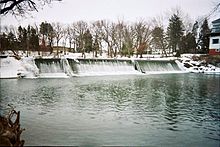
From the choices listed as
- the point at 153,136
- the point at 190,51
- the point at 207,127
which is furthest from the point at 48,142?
the point at 190,51

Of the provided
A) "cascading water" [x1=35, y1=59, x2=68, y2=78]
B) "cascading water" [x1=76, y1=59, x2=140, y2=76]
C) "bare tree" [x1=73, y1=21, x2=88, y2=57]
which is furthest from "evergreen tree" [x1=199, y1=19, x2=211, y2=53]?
"cascading water" [x1=35, y1=59, x2=68, y2=78]

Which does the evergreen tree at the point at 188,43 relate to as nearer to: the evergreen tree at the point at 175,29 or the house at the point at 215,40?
the evergreen tree at the point at 175,29

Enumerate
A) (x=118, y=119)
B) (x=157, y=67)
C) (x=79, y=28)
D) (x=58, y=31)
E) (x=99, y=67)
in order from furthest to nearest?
1. (x=79, y=28)
2. (x=58, y=31)
3. (x=157, y=67)
4. (x=99, y=67)
5. (x=118, y=119)

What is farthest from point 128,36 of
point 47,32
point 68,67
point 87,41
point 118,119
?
point 118,119

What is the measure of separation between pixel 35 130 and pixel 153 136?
8.53 feet

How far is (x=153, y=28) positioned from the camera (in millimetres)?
39656

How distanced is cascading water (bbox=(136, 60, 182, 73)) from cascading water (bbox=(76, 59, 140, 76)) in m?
1.13

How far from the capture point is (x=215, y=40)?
33.4 m

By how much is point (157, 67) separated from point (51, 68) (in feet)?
34.2

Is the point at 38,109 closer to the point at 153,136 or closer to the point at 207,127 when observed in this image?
the point at 153,136

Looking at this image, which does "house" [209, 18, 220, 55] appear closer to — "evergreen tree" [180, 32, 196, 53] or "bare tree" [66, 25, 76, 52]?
"evergreen tree" [180, 32, 196, 53]

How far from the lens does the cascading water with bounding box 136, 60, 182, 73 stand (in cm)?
2558

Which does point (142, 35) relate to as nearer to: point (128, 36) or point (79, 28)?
point (128, 36)

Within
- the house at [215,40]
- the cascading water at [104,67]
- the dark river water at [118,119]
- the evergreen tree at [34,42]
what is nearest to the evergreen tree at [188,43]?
the house at [215,40]
